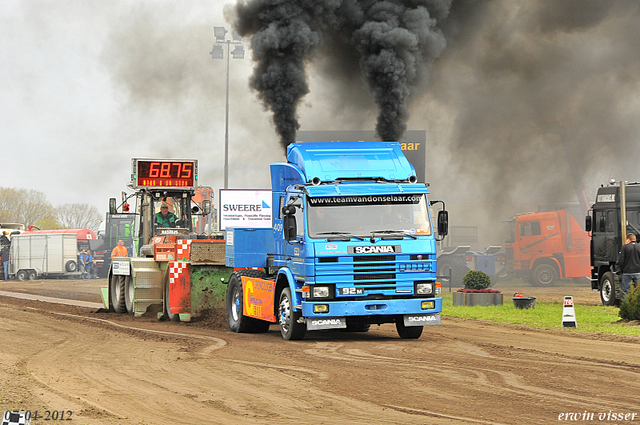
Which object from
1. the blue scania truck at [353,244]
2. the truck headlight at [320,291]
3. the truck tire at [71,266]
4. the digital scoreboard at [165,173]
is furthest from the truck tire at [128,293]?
the truck tire at [71,266]

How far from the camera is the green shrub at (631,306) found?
1572 centimetres

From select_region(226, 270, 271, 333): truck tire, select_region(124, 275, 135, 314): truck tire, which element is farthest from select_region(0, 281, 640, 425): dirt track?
select_region(124, 275, 135, 314): truck tire

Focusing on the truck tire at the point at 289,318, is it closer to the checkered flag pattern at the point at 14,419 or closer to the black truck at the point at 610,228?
the checkered flag pattern at the point at 14,419

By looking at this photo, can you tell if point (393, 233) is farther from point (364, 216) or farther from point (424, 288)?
point (424, 288)

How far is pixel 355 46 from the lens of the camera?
21.9 m

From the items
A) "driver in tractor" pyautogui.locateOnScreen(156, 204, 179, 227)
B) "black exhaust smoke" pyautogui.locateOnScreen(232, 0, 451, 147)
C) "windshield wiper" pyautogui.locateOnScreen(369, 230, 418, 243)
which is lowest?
"windshield wiper" pyautogui.locateOnScreen(369, 230, 418, 243)

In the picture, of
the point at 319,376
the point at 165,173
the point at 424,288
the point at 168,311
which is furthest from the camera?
the point at 165,173

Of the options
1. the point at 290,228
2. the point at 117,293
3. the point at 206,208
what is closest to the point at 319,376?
the point at 290,228

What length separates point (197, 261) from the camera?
16.9m

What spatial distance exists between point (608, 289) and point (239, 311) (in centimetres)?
1174

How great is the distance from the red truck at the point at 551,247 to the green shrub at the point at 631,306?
55.5 ft

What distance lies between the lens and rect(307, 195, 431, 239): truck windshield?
12531mm

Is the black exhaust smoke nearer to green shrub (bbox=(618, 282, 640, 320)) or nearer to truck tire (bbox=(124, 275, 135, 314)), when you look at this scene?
truck tire (bbox=(124, 275, 135, 314))

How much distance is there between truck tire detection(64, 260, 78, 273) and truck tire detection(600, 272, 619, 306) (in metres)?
32.5
